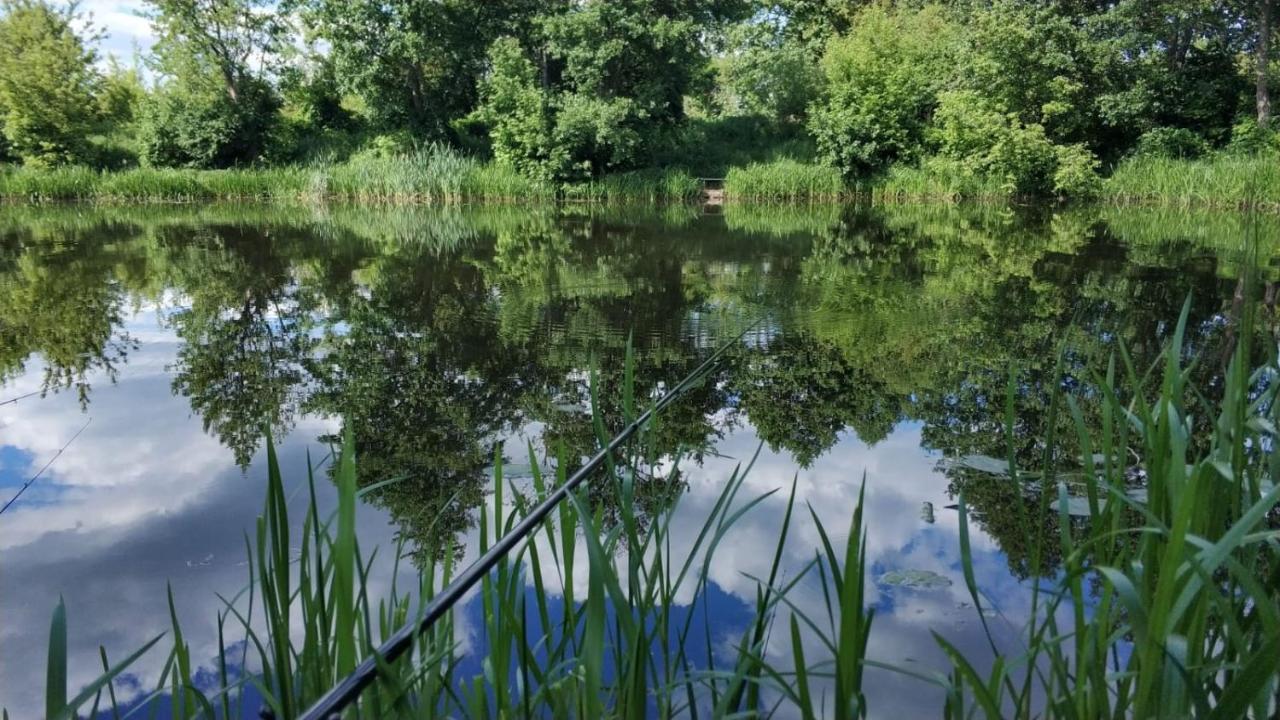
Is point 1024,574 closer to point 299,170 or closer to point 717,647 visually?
point 717,647

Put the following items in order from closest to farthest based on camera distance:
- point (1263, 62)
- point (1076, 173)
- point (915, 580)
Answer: point (915, 580) → point (1076, 173) → point (1263, 62)

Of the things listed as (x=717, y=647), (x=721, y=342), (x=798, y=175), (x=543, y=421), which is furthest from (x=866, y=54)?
(x=717, y=647)

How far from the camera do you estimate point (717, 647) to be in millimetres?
2078

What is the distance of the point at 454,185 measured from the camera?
18.6m

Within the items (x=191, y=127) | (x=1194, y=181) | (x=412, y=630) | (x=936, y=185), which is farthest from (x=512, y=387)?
(x=191, y=127)

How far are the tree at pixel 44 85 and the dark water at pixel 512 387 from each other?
13907mm

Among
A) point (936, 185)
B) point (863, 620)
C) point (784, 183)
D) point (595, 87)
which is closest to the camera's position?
point (863, 620)

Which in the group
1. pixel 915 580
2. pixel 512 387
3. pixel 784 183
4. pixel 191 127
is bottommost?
pixel 915 580

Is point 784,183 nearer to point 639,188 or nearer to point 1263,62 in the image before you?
point 639,188

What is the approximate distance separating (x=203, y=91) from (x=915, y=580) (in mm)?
23034

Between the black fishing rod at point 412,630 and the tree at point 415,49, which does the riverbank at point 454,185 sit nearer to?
the tree at point 415,49

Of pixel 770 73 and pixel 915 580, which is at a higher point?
pixel 770 73

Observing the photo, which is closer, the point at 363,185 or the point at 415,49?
the point at 363,185

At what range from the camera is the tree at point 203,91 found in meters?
20.8
